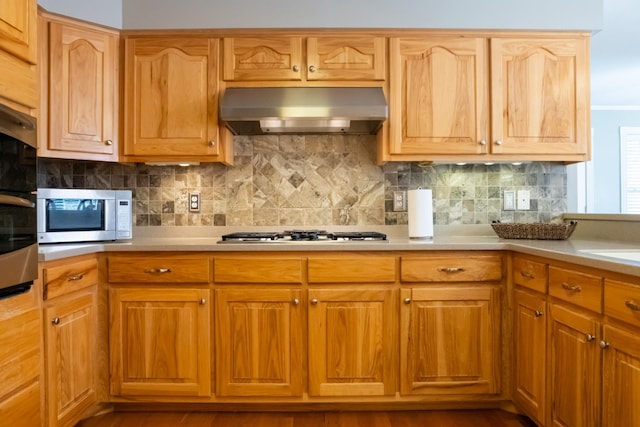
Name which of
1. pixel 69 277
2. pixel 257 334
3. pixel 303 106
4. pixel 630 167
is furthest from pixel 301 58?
pixel 630 167

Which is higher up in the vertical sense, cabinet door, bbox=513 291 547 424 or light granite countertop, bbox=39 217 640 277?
light granite countertop, bbox=39 217 640 277

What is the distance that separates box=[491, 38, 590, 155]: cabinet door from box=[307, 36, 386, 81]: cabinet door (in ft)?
2.16

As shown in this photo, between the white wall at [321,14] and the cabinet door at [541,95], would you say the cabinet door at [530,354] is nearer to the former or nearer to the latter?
the cabinet door at [541,95]

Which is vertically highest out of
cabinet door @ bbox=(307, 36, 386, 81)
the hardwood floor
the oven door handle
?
cabinet door @ bbox=(307, 36, 386, 81)

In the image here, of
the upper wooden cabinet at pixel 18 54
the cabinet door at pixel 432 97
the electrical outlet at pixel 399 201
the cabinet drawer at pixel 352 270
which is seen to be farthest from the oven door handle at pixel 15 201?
the electrical outlet at pixel 399 201

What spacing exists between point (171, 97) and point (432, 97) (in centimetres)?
145

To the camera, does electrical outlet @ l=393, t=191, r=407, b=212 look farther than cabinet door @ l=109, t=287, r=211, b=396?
Yes

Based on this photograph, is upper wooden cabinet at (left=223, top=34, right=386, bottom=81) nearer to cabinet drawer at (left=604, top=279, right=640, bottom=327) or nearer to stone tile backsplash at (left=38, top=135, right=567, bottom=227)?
stone tile backsplash at (left=38, top=135, right=567, bottom=227)

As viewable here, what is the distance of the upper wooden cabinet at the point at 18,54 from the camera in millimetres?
1394

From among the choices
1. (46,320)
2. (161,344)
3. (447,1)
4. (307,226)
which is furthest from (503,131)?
(46,320)

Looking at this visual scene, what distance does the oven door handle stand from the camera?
1351 millimetres

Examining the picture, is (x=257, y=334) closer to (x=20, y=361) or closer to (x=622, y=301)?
(x=20, y=361)

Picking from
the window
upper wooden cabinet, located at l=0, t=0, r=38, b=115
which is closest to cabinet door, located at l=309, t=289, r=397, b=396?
upper wooden cabinet, located at l=0, t=0, r=38, b=115

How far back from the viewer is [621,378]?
54.5 inches
